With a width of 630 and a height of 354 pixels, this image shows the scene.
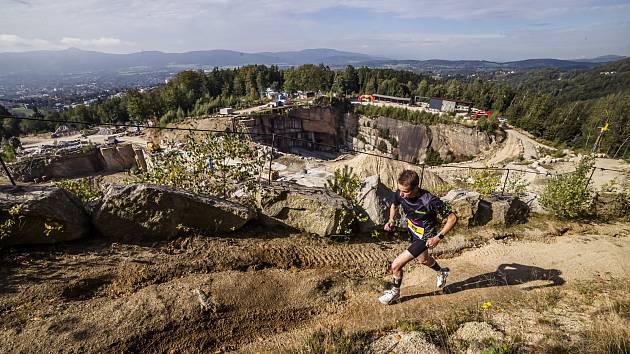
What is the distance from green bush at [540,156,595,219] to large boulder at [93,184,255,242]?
7.74 meters

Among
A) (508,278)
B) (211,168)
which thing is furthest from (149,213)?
(508,278)

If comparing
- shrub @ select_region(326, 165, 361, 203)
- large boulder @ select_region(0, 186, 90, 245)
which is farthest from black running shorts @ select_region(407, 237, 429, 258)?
large boulder @ select_region(0, 186, 90, 245)

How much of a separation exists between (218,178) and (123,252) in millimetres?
2123

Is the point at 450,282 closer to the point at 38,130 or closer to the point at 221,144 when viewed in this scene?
the point at 221,144

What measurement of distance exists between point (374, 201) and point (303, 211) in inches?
62.6

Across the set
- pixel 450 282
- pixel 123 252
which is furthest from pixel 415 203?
pixel 123 252

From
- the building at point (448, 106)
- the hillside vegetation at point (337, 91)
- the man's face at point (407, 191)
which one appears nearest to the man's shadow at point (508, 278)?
the man's face at point (407, 191)

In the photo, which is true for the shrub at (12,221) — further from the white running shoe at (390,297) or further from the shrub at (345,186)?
the shrub at (345,186)

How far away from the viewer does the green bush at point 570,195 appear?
6973 mm

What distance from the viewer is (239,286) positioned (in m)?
4.05

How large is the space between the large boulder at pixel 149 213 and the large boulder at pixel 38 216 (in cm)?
33

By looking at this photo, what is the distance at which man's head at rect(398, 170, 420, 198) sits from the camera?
12.3 ft

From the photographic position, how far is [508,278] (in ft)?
16.2

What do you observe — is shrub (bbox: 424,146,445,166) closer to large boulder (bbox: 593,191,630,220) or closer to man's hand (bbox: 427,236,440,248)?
large boulder (bbox: 593,191,630,220)
